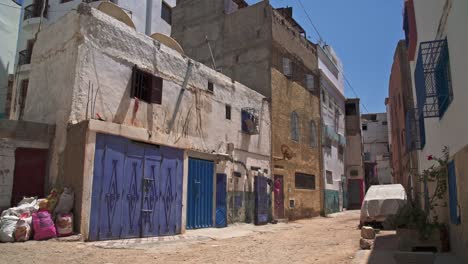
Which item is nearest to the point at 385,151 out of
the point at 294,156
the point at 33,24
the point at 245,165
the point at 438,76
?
the point at 294,156

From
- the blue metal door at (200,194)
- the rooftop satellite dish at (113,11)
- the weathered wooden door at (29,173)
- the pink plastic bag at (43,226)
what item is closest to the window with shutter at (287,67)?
the blue metal door at (200,194)

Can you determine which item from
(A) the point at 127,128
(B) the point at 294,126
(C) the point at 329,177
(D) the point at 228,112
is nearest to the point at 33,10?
(D) the point at 228,112

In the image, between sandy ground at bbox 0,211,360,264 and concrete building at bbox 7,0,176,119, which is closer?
sandy ground at bbox 0,211,360,264

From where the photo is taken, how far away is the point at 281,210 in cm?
1955

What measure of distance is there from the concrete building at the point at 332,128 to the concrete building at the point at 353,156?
6.36 feet

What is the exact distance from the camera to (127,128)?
1078 cm

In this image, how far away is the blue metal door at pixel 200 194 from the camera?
44.6ft

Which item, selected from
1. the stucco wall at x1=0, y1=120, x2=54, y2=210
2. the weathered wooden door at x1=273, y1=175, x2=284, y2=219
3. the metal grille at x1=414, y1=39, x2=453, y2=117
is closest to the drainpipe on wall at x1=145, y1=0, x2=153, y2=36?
the weathered wooden door at x1=273, y1=175, x2=284, y2=219

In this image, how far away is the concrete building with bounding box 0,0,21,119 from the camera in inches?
950

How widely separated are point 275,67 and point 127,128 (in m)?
11.4

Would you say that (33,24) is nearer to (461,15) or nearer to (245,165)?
(245,165)

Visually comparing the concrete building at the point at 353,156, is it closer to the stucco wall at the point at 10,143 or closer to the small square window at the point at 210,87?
the small square window at the point at 210,87

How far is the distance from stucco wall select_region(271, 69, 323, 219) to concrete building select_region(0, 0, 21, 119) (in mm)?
16364

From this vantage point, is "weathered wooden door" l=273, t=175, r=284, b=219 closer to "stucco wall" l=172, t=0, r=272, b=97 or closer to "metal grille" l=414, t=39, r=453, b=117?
"stucco wall" l=172, t=0, r=272, b=97
